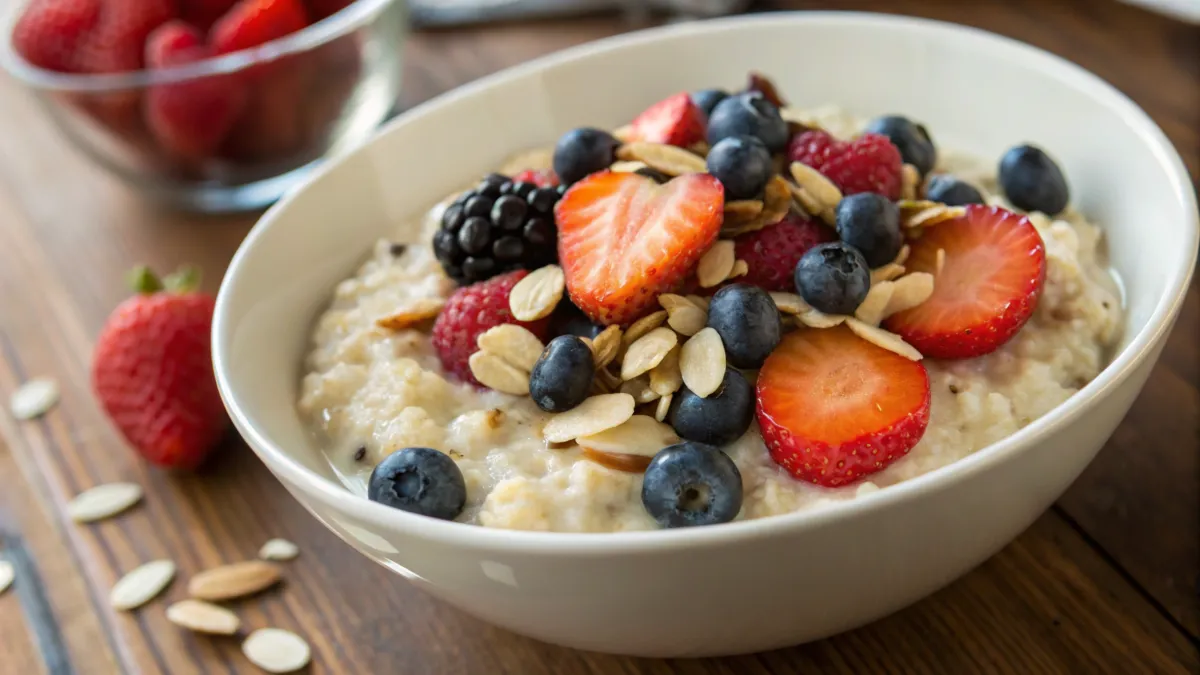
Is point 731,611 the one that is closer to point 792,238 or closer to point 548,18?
point 792,238

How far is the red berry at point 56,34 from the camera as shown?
2.15m

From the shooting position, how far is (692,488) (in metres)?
1.06

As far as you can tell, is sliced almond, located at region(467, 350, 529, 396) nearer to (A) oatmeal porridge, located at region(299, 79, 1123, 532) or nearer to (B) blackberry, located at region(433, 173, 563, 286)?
(A) oatmeal porridge, located at region(299, 79, 1123, 532)

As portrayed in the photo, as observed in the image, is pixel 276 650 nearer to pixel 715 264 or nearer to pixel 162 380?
pixel 162 380

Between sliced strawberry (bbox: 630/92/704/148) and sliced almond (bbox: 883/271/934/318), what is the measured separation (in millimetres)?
401

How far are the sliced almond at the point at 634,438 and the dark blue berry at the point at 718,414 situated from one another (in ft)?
0.07

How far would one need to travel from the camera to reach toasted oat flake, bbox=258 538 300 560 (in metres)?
1.45

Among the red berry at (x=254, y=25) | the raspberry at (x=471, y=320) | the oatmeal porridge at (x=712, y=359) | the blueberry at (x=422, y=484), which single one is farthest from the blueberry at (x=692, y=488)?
the red berry at (x=254, y=25)

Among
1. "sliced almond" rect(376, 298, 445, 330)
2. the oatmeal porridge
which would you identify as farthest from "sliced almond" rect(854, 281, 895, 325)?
"sliced almond" rect(376, 298, 445, 330)

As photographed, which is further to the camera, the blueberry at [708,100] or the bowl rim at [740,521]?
the blueberry at [708,100]

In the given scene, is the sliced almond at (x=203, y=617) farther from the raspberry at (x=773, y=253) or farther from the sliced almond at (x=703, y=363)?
the raspberry at (x=773, y=253)

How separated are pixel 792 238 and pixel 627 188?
22 centimetres

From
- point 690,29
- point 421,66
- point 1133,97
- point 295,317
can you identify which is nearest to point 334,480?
point 295,317

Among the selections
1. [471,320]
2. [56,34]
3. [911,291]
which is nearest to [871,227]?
[911,291]
